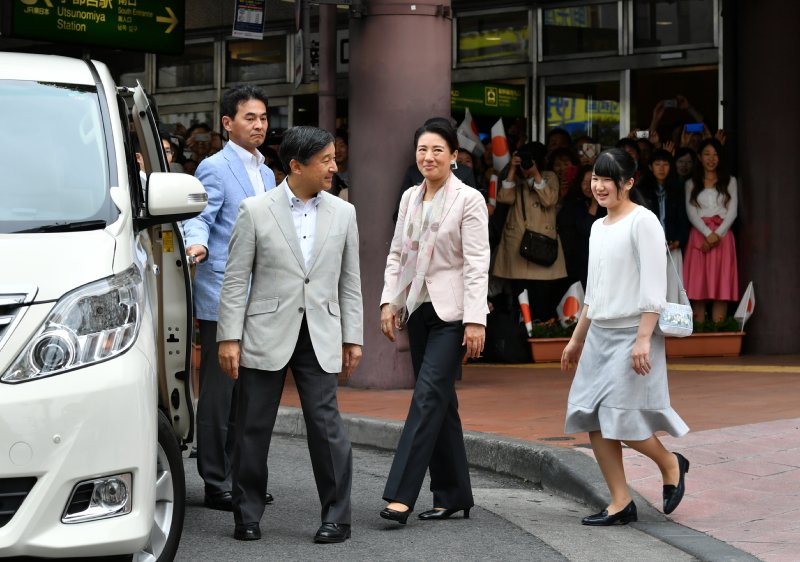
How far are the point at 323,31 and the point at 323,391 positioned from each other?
6.26 meters

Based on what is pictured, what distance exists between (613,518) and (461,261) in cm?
144

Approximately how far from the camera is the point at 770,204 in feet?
46.5

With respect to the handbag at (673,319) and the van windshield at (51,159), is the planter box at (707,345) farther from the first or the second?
the van windshield at (51,159)

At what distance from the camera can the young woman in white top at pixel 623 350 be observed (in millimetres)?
6773

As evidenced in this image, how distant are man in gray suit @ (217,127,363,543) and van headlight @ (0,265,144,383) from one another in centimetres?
146

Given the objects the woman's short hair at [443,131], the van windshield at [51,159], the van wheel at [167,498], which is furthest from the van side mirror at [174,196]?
the woman's short hair at [443,131]

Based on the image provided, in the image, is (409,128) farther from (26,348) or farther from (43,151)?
(26,348)

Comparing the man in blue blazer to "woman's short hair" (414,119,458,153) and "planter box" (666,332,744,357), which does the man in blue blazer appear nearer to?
"woman's short hair" (414,119,458,153)

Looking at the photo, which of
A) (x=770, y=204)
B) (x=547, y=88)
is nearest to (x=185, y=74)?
(x=547, y=88)

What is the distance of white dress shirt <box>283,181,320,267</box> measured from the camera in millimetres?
6586

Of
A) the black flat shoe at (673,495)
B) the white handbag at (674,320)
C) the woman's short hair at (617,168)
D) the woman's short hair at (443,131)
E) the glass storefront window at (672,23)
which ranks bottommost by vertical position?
the black flat shoe at (673,495)

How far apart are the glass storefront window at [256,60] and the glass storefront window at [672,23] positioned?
514 cm

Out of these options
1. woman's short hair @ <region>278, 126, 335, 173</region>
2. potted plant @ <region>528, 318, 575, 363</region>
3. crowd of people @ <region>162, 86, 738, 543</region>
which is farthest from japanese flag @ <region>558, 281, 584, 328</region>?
woman's short hair @ <region>278, 126, 335, 173</region>

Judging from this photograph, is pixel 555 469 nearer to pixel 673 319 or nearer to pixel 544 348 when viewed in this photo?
pixel 673 319
